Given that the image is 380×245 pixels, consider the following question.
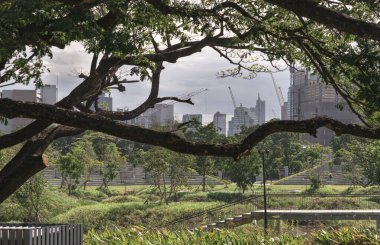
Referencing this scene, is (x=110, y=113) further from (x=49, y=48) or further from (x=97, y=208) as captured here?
(x=97, y=208)

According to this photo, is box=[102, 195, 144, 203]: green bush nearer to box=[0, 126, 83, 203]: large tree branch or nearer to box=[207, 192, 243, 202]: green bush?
box=[207, 192, 243, 202]: green bush

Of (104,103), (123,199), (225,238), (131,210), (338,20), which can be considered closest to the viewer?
(338,20)

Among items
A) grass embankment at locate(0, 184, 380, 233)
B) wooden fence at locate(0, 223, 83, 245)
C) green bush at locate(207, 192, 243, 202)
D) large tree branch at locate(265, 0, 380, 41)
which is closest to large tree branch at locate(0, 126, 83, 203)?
wooden fence at locate(0, 223, 83, 245)

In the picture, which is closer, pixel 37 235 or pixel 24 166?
pixel 37 235

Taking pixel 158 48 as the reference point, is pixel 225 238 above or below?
below

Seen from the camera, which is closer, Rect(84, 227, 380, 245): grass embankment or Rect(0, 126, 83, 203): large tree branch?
Rect(0, 126, 83, 203): large tree branch

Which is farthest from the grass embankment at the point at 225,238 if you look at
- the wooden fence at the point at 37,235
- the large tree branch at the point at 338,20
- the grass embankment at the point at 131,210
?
the grass embankment at the point at 131,210

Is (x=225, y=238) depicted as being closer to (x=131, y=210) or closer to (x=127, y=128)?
(x=127, y=128)

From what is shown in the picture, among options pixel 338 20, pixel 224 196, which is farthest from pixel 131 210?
pixel 338 20

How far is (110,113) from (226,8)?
118 inches

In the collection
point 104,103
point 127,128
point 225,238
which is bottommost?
point 225,238

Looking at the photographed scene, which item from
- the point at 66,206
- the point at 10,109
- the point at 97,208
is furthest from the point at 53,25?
the point at 66,206

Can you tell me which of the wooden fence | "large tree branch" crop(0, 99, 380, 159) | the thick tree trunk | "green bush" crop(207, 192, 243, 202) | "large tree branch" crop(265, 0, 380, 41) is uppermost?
"large tree branch" crop(265, 0, 380, 41)

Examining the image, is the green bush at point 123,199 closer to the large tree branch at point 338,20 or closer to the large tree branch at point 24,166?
the large tree branch at point 24,166
